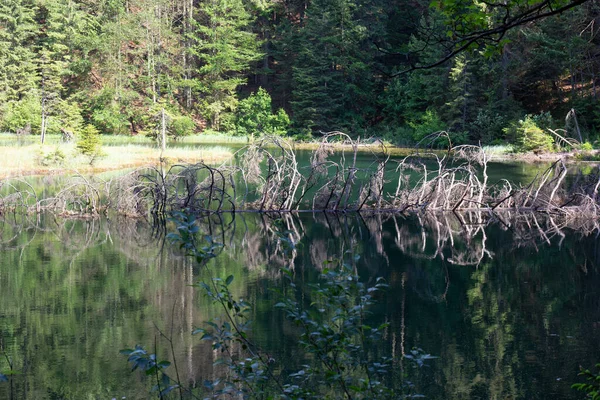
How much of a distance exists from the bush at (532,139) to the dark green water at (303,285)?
683 inches

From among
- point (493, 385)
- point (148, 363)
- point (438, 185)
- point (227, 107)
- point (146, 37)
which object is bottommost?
point (493, 385)

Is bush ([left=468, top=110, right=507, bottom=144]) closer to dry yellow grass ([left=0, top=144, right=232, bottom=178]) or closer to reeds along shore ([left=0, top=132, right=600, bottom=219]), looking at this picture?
dry yellow grass ([left=0, top=144, right=232, bottom=178])

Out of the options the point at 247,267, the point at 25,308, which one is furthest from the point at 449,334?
the point at 25,308

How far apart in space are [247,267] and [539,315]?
4862mm

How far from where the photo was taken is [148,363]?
3471 mm

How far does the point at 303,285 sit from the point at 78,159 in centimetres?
1882

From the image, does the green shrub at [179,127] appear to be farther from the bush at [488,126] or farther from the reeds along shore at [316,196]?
the reeds along shore at [316,196]

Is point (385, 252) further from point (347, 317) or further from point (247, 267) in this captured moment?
point (347, 317)

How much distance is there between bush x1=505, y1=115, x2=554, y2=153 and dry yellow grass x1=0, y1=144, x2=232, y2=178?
13.6 meters

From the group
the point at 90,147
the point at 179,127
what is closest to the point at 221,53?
the point at 179,127

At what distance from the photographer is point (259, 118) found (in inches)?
1812

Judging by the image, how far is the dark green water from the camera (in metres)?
6.89

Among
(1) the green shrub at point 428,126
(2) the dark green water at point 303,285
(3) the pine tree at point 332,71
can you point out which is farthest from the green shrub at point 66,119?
(2) the dark green water at point 303,285

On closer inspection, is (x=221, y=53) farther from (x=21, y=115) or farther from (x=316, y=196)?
(x=316, y=196)
